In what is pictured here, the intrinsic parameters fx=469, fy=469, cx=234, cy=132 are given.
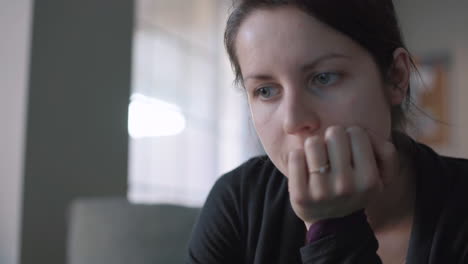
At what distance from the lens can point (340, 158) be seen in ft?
2.21

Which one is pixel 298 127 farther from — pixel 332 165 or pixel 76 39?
pixel 76 39

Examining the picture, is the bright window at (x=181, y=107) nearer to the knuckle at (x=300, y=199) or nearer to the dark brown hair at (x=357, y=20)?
the dark brown hair at (x=357, y=20)

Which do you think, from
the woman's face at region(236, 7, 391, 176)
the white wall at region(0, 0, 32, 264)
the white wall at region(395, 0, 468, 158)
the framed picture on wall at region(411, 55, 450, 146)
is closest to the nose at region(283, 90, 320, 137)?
the woman's face at region(236, 7, 391, 176)

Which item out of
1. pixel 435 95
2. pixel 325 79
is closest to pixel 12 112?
pixel 325 79

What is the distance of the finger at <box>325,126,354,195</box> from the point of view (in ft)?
2.20

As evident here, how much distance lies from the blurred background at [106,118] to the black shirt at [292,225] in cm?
28

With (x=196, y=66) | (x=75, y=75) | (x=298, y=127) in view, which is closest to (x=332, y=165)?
(x=298, y=127)

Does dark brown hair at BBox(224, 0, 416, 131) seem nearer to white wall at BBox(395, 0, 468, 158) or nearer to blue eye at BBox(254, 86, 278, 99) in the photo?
blue eye at BBox(254, 86, 278, 99)

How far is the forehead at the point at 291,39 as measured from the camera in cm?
70

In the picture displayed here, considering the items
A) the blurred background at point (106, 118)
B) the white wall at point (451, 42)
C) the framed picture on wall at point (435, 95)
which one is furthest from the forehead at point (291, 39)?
A: the framed picture on wall at point (435, 95)

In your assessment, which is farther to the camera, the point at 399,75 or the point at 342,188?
the point at 399,75

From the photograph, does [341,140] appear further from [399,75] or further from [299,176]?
[399,75]

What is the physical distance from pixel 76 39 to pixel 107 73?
8.5 inches

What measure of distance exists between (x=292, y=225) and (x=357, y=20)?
0.38 m
